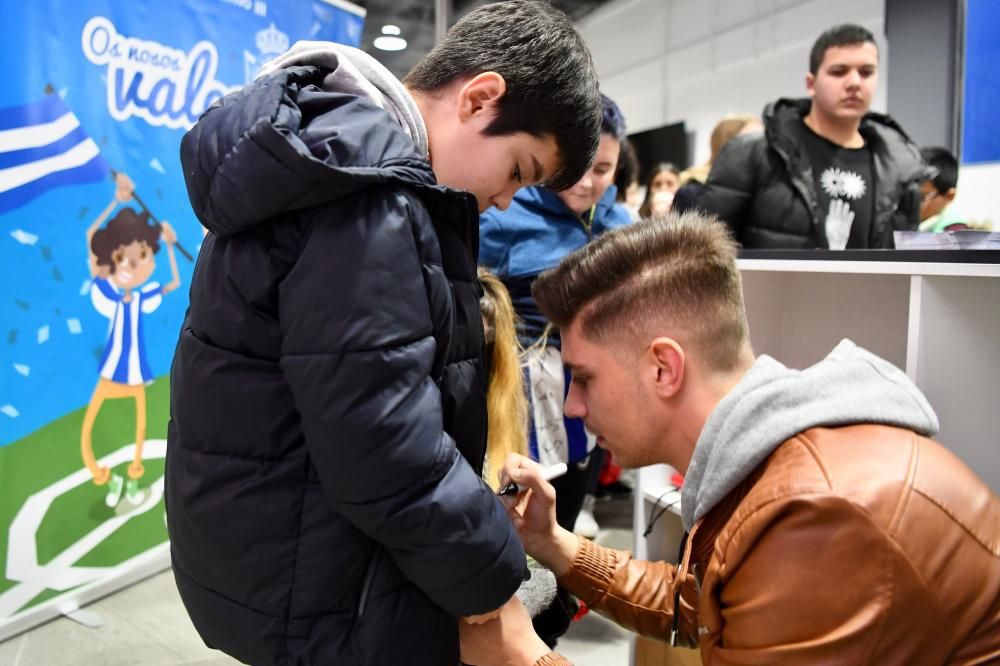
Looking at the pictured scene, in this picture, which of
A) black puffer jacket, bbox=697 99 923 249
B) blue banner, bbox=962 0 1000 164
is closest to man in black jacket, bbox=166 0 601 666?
black puffer jacket, bbox=697 99 923 249

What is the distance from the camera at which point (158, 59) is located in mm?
2572

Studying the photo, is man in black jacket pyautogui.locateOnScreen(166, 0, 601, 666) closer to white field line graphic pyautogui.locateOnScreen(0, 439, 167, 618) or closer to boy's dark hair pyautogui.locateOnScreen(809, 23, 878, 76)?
white field line graphic pyautogui.locateOnScreen(0, 439, 167, 618)

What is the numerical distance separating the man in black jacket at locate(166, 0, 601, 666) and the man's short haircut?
0.18m

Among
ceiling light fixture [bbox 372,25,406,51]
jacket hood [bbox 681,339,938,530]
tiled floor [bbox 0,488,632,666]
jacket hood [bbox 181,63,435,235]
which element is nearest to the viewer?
jacket hood [bbox 181,63,435,235]

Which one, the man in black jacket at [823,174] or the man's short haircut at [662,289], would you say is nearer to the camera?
the man's short haircut at [662,289]

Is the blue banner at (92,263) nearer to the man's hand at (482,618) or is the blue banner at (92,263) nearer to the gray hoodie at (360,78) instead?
the gray hoodie at (360,78)

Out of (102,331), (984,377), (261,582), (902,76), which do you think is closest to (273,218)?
(261,582)

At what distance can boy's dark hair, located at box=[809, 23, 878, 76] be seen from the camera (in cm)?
243

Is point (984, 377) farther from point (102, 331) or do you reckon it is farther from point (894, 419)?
point (102, 331)

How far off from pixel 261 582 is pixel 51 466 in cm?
187

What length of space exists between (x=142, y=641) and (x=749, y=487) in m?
2.10

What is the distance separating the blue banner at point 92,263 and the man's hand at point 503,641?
1872mm

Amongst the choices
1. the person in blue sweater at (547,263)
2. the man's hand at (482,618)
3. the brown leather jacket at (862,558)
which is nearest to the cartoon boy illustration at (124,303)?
the person in blue sweater at (547,263)

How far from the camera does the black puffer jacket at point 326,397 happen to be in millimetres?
783
